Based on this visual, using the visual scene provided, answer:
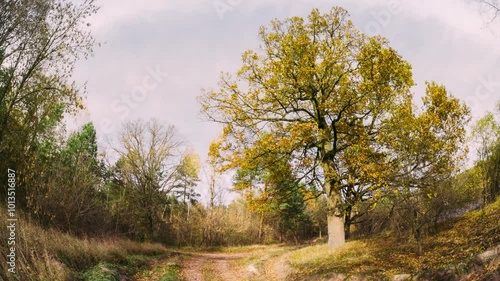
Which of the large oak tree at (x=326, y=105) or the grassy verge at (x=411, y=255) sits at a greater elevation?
the large oak tree at (x=326, y=105)

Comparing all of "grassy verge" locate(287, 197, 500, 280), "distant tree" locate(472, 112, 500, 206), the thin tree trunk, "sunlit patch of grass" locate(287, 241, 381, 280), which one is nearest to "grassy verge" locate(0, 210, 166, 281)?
"sunlit patch of grass" locate(287, 241, 381, 280)

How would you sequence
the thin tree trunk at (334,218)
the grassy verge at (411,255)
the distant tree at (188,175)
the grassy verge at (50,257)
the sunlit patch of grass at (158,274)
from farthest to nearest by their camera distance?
the distant tree at (188,175) → the thin tree trunk at (334,218) → the sunlit patch of grass at (158,274) → the grassy verge at (411,255) → the grassy verge at (50,257)

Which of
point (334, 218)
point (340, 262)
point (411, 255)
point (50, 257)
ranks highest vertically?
point (334, 218)

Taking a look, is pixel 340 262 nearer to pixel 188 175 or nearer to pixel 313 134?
pixel 313 134

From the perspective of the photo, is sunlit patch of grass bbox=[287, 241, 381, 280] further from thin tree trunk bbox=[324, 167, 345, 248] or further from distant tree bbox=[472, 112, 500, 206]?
distant tree bbox=[472, 112, 500, 206]

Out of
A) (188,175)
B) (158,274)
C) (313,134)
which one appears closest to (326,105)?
(313,134)

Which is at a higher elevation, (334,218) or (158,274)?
(334,218)

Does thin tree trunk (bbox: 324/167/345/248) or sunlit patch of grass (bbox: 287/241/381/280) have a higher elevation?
thin tree trunk (bbox: 324/167/345/248)

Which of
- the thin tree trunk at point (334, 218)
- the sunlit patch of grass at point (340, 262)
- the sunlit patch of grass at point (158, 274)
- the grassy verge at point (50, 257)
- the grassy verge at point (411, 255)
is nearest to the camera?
the grassy verge at point (50, 257)

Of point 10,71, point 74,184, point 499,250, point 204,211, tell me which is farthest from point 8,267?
point 204,211

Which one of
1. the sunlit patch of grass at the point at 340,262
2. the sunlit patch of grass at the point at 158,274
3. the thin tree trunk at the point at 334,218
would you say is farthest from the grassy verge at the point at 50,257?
the thin tree trunk at the point at 334,218

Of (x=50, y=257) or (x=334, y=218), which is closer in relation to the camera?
(x=50, y=257)

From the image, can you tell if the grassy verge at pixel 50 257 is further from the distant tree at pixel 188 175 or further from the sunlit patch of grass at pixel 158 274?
the distant tree at pixel 188 175

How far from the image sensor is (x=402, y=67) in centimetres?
1602
